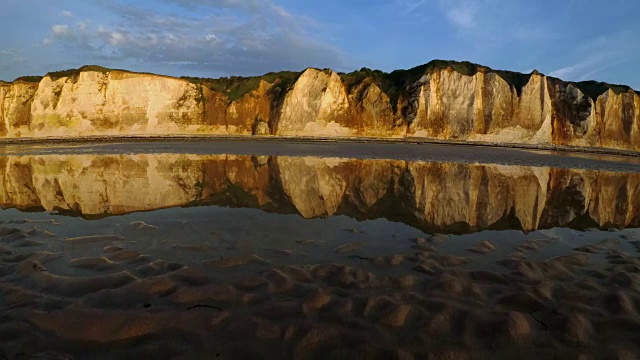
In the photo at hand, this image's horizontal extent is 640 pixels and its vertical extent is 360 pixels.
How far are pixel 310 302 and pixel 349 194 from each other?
6676mm

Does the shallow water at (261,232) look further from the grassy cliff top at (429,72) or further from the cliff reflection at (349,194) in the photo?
the grassy cliff top at (429,72)

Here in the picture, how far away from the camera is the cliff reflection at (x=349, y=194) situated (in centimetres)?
817

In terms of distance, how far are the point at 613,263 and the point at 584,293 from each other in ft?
5.57

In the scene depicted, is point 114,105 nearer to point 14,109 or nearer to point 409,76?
point 14,109

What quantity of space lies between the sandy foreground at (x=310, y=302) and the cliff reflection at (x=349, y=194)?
235 centimetres

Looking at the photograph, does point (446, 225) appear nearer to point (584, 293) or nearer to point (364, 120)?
point (584, 293)

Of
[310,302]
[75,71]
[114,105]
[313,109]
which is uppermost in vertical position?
[75,71]

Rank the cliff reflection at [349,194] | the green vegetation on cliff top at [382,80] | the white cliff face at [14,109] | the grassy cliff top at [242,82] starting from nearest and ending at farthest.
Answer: the cliff reflection at [349,194]
the white cliff face at [14,109]
the green vegetation on cliff top at [382,80]
the grassy cliff top at [242,82]

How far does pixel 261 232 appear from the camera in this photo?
6.49m

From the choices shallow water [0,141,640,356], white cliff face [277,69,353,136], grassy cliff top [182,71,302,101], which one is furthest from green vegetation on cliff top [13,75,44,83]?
shallow water [0,141,640,356]

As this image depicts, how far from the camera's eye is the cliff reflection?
817cm

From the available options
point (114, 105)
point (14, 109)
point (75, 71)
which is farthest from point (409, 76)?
point (14, 109)

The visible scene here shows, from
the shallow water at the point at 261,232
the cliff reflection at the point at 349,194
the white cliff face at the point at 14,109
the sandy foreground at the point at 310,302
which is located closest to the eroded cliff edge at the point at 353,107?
the white cliff face at the point at 14,109

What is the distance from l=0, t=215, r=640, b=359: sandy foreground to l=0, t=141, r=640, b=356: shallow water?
37mm
